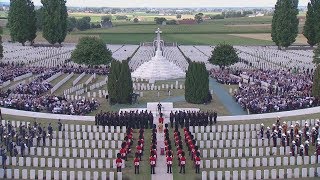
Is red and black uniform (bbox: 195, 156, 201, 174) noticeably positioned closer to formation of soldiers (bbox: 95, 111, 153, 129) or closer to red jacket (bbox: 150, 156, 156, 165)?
red jacket (bbox: 150, 156, 156, 165)

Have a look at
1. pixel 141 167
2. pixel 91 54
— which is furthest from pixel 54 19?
pixel 141 167

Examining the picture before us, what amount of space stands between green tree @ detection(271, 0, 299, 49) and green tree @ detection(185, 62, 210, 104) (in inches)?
2128

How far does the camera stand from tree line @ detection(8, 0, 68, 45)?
3996 inches

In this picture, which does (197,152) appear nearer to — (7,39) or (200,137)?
(200,137)

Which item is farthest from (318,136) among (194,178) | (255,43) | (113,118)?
(255,43)

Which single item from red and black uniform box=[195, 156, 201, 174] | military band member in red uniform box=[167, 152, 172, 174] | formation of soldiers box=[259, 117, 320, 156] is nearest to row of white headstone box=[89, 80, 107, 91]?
formation of soldiers box=[259, 117, 320, 156]

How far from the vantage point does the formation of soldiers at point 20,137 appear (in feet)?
101

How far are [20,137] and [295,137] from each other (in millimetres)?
15953

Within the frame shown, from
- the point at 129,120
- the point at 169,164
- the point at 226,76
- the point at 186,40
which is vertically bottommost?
the point at 186,40

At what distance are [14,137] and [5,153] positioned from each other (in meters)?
4.43

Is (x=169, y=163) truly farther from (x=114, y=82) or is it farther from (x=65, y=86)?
(x=65, y=86)

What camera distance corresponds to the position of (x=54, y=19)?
10200cm

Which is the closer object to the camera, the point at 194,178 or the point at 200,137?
the point at 194,178

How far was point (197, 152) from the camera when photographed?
29469mm
